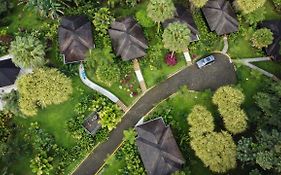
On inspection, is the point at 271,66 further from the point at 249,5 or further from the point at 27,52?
the point at 27,52

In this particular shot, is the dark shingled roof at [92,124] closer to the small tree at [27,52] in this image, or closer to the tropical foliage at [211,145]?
the small tree at [27,52]

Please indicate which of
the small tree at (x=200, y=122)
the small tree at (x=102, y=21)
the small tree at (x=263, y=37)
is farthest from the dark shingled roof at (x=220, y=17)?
the small tree at (x=102, y=21)

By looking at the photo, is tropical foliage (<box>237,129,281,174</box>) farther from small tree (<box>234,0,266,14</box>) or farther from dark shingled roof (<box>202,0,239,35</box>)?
small tree (<box>234,0,266,14</box>)

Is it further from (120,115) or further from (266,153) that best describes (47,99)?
(266,153)

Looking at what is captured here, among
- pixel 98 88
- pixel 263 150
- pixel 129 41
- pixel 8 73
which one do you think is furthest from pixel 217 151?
pixel 8 73

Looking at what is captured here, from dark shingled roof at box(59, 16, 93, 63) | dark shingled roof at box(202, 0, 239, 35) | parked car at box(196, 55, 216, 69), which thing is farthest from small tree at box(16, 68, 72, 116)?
dark shingled roof at box(202, 0, 239, 35)

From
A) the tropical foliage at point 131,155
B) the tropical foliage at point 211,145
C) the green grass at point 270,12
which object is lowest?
the tropical foliage at point 131,155
